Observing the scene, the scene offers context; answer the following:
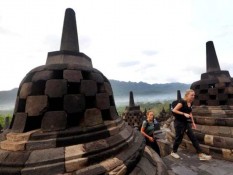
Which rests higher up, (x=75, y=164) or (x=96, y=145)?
(x=96, y=145)

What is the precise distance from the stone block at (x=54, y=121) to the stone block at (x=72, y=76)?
0.76m

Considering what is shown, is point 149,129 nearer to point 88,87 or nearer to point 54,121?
point 88,87

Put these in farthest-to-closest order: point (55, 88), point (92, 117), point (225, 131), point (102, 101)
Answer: point (225, 131), point (102, 101), point (92, 117), point (55, 88)

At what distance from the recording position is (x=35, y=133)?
3188mm

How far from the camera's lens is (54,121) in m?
3.33

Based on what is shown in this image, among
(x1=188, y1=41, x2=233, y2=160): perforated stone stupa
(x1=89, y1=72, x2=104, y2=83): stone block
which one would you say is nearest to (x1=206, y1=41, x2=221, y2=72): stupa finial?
(x1=188, y1=41, x2=233, y2=160): perforated stone stupa

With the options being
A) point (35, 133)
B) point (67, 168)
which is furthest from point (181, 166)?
point (35, 133)

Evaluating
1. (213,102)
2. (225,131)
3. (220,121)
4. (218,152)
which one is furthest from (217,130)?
(213,102)

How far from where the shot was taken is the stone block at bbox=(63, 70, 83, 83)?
3.72m

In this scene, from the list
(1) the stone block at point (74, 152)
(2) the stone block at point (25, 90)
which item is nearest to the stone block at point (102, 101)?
(1) the stone block at point (74, 152)

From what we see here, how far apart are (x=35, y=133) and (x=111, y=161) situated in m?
1.54

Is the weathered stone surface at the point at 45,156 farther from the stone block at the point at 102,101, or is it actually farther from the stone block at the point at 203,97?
the stone block at the point at 203,97

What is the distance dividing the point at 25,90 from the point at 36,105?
0.56m

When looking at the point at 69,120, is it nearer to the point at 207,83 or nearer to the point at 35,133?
the point at 35,133
